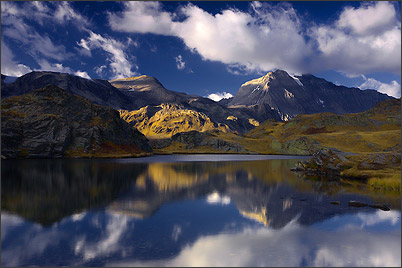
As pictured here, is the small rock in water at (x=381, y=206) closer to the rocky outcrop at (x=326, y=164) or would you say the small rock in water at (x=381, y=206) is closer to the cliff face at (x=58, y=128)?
the rocky outcrop at (x=326, y=164)

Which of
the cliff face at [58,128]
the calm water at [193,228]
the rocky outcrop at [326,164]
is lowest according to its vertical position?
the calm water at [193,228]

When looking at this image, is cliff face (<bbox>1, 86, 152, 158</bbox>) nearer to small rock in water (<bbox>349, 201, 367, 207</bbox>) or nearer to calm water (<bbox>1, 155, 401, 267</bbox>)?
calm water (<bbox>1, 155, 401, 267</bbox>)

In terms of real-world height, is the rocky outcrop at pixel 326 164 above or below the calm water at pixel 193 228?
above

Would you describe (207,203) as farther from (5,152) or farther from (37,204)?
(5,152)

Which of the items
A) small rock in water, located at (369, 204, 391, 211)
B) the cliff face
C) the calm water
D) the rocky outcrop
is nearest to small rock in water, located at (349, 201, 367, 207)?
the calm water

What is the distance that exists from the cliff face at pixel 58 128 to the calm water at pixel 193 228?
9892 centimetres

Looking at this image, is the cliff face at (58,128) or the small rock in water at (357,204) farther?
the cliff face at (58,128)

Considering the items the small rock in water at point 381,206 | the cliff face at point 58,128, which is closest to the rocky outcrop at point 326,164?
the small rock in water at point 381,206

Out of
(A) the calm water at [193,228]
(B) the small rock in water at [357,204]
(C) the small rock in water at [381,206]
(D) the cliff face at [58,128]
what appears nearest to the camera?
(A) the calm water at [193,228]

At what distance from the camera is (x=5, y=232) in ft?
82.9

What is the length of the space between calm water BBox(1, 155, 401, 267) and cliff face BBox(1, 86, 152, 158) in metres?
98.9

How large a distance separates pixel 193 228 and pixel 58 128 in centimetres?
13851

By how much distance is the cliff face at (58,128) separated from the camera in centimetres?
13325

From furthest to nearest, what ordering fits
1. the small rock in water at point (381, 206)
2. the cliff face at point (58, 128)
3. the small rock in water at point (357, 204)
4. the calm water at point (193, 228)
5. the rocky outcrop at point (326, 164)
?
the cliff face at point (58, 128) < the rocky outcrop at point (326, 164) < the small rock in water at point (357, 204) < the small rock in water at point (381, 206) < the calm water at point (193, 228)
